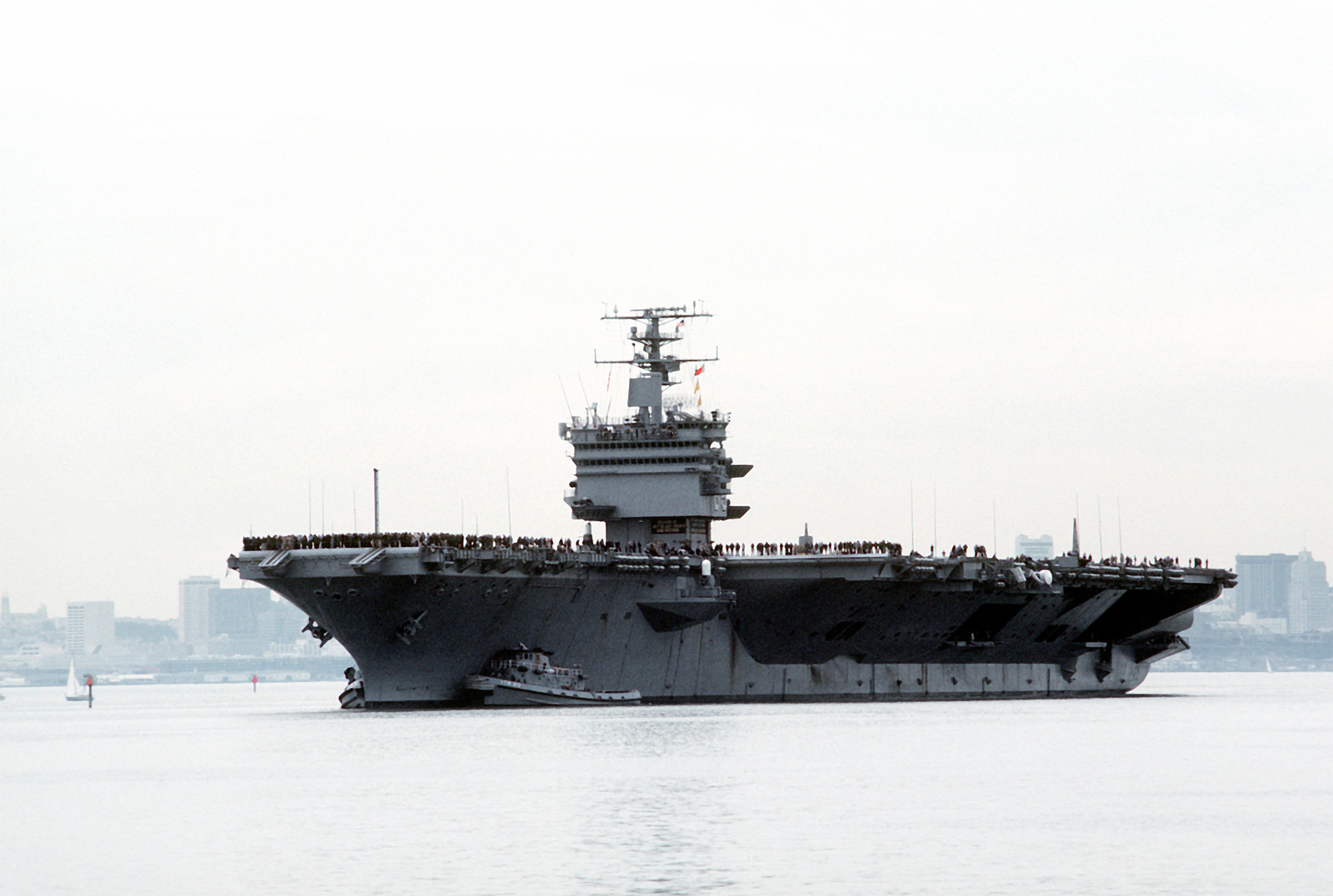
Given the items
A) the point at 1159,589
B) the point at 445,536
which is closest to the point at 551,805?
the point at 445,536

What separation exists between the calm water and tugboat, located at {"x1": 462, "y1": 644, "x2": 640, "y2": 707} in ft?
1.71

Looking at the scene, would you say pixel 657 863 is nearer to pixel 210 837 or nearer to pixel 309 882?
pixel 309 882

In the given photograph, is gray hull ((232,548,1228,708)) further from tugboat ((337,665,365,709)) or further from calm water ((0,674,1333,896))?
tugboat ((337,665,365,709))

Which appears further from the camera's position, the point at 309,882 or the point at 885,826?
the point at 885,826

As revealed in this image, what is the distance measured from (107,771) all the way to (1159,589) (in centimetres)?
3190

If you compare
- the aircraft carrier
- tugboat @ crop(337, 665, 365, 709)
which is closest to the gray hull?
the aircraft carrier

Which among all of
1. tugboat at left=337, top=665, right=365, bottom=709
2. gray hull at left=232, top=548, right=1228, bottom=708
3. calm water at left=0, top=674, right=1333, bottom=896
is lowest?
calm water at left=0, top=674, right=1333, bottom=896

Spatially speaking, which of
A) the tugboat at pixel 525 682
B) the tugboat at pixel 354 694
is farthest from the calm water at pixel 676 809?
the tugboat at pixel 354 694

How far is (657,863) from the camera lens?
2261 centimetres

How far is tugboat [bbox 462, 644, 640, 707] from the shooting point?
155 ft

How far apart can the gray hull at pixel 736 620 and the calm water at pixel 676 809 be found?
6.69ft

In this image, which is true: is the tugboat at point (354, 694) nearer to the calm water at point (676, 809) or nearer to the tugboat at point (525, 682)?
the calm water at point (676, 809)

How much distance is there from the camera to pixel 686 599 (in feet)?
161

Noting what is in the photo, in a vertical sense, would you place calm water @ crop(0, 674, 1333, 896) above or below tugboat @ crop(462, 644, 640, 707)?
below
